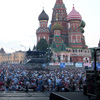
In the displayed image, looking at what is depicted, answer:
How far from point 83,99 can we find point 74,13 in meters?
72.5

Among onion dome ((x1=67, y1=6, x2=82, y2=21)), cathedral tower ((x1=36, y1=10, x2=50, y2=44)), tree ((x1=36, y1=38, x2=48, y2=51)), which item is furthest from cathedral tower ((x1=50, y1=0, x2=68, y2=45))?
tree ((x1=36, y1=38, x2=48, y2=51))

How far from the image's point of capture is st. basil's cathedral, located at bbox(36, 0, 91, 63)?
72688 mm

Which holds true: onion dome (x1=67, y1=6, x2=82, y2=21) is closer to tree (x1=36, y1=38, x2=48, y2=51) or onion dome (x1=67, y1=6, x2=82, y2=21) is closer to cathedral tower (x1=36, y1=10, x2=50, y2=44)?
cathedral tower (x1=36, y1=10, x2=50, y2=44)

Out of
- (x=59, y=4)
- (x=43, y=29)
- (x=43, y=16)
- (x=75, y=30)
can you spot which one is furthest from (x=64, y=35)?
(x=59, y=4)

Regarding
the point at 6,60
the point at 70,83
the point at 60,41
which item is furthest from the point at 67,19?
the point at 6,60

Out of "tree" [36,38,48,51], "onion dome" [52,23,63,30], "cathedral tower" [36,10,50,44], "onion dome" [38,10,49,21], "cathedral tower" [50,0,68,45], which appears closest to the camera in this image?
"tree" [36,38,48,51]

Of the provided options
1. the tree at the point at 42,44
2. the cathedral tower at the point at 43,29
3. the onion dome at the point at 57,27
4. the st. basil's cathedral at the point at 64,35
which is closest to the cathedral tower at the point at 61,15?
the st. basil's cathedral at the point at 64,35

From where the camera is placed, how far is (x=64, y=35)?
8131cm

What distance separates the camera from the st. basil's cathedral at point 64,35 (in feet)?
238

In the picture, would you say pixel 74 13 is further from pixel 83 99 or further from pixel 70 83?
pixel 83 99

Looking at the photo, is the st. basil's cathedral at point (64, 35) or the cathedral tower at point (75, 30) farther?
the cathedral tower at point (75, 30)

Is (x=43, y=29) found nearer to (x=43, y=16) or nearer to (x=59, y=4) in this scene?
(x=43, y=16)

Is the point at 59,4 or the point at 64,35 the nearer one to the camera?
the point at 64,35

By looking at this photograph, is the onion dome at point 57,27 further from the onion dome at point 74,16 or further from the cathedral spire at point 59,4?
the cathedral spire at point 59,4
